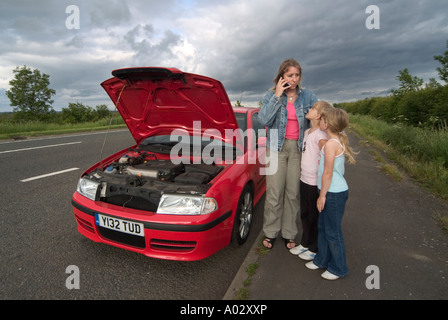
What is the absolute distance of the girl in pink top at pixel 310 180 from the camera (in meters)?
2.26

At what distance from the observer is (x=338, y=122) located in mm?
2004

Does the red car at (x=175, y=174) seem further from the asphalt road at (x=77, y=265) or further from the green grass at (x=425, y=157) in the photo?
the green grass at (x=425, y=157)

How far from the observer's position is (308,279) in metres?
2.10

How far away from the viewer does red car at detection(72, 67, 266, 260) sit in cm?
206

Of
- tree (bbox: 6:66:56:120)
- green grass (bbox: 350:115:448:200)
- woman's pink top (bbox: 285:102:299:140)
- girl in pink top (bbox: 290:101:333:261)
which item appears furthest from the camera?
tree (bbox: 6:66:56:120)

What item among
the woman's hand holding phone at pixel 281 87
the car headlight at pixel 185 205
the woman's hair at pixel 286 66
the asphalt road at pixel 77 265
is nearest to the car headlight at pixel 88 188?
the asphalt road at pixel 77 265

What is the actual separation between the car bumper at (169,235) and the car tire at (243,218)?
181 mm

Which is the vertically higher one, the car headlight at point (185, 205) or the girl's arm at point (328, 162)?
the girl's arm at point (328, 162)

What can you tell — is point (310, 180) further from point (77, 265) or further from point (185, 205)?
point (77, 265)

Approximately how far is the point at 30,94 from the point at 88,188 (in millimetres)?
44124

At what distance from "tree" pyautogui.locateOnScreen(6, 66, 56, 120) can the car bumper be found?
4238 cm

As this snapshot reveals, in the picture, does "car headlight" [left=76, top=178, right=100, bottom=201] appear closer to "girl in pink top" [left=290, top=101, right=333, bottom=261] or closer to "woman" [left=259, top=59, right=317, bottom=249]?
"woman" [left=259, top=59, right=317, bottom=249]

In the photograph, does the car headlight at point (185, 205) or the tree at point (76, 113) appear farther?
the tree at point (76, 113)

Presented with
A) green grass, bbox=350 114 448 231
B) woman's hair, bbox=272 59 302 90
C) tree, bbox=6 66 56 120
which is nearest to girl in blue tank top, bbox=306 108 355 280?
woman's hair, bbox=272 59 302 90
